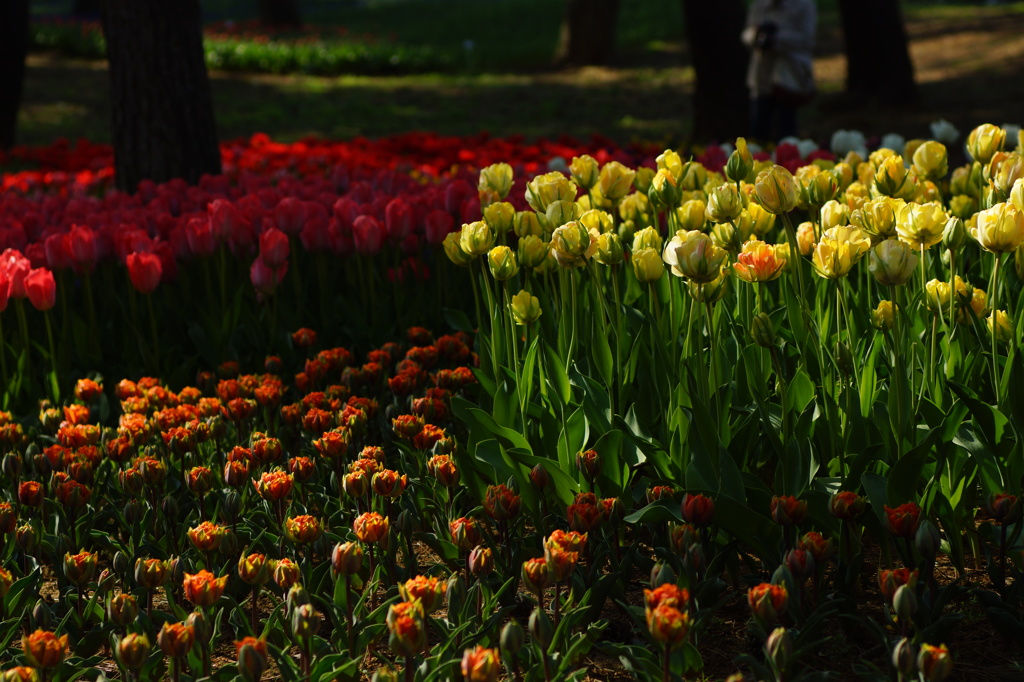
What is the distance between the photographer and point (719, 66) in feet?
31.2

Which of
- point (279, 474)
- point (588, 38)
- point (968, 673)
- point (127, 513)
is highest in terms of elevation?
point (588, 38)

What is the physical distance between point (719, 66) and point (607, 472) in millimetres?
7726

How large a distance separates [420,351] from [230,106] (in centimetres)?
1326

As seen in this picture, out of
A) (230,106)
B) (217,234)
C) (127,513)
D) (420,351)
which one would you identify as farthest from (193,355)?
(230,106)

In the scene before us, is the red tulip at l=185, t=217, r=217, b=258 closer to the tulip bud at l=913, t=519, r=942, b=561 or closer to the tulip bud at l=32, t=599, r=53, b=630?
the tulip bud at l=32, t=599, r=53, b=630

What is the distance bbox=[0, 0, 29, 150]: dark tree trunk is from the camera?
31.4 feet

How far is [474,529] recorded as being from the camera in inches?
84.7

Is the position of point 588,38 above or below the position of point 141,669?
above

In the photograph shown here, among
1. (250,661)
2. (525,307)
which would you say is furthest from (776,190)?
(250,661)

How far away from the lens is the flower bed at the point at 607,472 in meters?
1.98

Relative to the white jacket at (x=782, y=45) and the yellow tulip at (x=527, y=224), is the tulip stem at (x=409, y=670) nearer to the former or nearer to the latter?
the yellow tulip at (x=527, y=224)

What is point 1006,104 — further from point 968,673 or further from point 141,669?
point 141,669

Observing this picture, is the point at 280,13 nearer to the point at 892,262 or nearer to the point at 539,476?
the point at 539,476

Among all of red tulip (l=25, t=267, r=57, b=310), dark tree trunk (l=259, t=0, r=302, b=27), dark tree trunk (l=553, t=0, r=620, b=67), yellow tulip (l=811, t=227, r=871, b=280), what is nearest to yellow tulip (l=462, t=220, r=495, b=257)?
yellow tulip (l=811, t=227, r=871, b=280)
